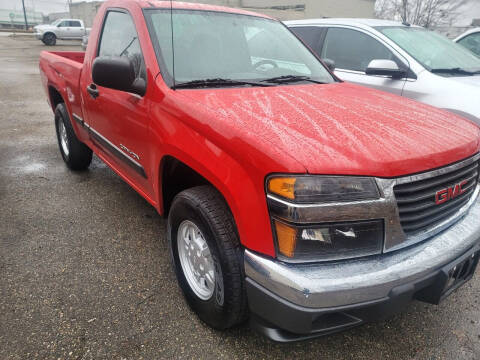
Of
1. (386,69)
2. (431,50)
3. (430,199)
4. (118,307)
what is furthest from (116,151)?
(431,50)

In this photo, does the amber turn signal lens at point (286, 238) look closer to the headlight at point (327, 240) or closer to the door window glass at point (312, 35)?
the headlight at point (327, 240)

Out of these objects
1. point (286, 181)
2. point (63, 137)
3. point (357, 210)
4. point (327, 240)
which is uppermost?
point (286, 181)

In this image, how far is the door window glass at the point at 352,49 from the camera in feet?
13.7

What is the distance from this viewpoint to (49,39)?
2419cm

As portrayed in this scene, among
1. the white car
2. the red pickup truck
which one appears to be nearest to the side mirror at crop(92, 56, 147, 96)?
the red pickup truck

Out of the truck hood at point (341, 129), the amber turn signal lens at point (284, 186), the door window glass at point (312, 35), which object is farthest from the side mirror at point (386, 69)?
the amber turn signal lens at point (284, 186)

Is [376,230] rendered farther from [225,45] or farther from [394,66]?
[394,66]

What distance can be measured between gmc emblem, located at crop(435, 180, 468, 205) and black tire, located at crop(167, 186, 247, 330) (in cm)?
94

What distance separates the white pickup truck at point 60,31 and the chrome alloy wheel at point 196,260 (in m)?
26.5

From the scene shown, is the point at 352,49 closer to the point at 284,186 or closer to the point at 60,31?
the point at 284,186

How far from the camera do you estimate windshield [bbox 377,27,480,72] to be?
4.00 m

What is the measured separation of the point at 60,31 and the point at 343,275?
28324mm

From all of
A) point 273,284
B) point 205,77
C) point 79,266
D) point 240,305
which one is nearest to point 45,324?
point 79,266

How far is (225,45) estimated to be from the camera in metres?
2.54
